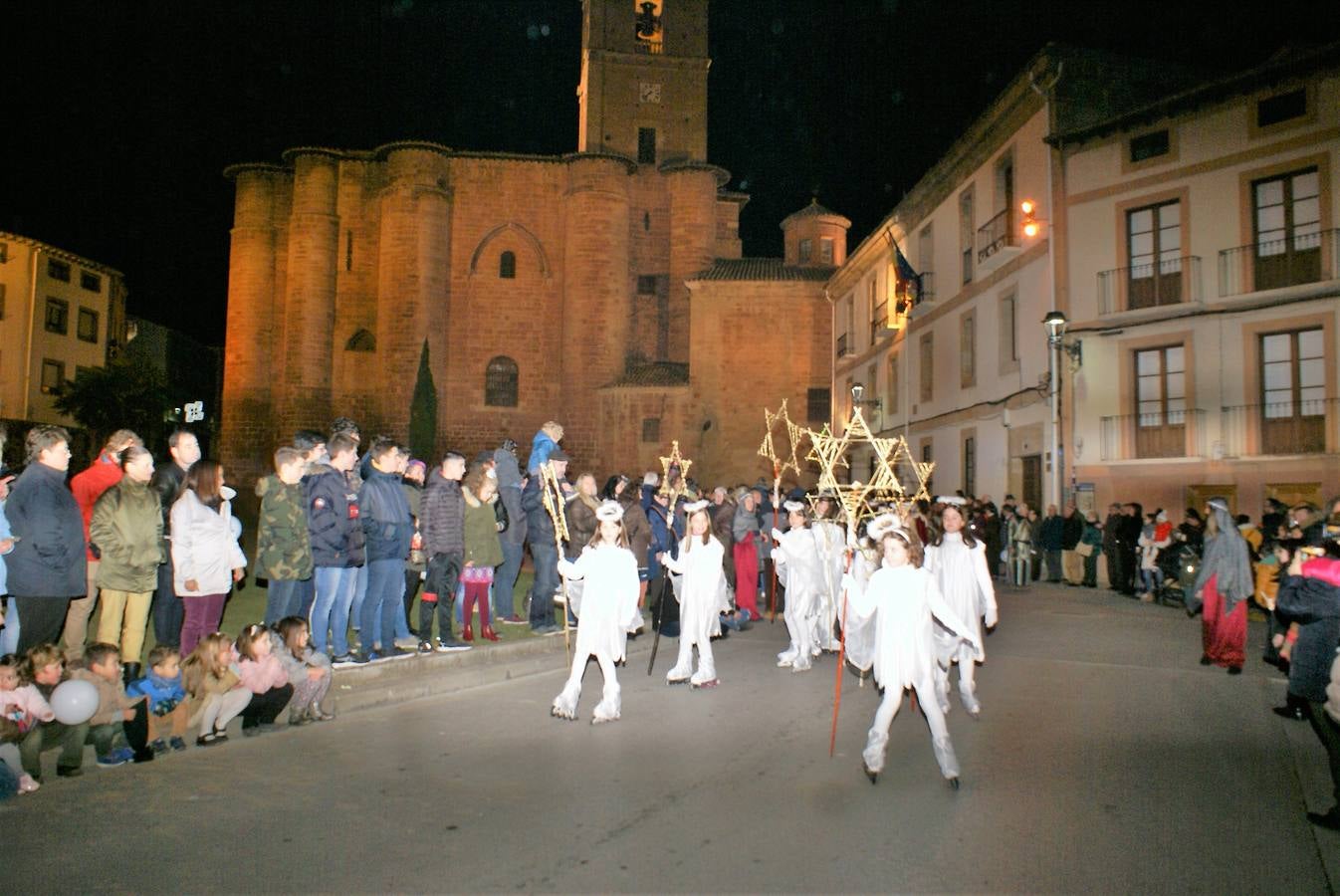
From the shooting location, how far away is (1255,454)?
1805cm

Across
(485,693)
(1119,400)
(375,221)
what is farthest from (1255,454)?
(375,221)

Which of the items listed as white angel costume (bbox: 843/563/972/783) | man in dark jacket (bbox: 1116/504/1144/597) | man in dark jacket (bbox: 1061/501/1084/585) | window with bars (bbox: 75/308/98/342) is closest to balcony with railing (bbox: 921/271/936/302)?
man in dark jacket (bbox: 1061/501/1084/585)

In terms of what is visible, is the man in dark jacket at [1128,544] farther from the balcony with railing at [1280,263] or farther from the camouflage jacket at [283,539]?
the camouflage jacket at [283,539]

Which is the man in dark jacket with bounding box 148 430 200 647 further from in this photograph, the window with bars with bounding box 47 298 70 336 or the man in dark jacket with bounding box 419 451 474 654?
the window with bars with bounding box 47 298 70 336

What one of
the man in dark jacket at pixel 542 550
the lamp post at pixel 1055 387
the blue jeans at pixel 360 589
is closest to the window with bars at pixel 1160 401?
the lamp post at pixel 1055 387

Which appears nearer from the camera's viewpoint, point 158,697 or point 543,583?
point 158,697

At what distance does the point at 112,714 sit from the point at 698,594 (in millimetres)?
4785

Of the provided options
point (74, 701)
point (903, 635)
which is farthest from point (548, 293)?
point (903, 635)

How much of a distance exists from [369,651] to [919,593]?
4962mm

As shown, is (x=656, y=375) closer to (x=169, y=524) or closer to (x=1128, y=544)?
(x=1128, y=544)

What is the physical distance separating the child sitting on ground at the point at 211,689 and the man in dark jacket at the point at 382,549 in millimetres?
1803

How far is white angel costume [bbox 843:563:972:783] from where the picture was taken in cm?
556

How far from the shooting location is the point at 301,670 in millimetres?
6781

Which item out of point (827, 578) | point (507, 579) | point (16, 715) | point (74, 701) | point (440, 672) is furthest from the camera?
point (507, 579)
